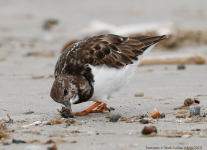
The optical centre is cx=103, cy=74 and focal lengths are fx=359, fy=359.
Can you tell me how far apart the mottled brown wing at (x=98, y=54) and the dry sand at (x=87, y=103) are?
1.52 feet

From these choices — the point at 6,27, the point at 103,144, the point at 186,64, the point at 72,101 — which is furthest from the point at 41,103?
the point at 6,27

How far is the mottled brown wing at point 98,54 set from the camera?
11.4 ft

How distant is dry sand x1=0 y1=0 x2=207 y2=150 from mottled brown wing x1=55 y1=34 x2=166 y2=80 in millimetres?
464

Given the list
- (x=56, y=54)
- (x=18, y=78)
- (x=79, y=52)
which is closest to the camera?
(x=79, y=52)

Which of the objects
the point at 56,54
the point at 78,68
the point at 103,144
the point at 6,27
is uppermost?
the point at 6,27

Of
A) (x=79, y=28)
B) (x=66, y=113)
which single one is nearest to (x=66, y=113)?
(x=66, y=113)

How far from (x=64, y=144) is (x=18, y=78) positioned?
319cm

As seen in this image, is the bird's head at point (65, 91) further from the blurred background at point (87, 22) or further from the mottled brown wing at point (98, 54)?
the blurred background at point (87, 22)

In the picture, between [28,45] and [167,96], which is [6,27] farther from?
[167,96]

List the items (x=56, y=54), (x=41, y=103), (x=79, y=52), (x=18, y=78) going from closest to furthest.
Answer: (x=79, y=52), (x=41, y=103), (x=18, y=78), (x=56, y=54)

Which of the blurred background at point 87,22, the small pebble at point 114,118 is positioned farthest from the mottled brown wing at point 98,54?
the blurred background at point 87,22

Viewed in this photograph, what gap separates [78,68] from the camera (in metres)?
3.44

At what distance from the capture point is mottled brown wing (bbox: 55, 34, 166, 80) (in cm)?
346

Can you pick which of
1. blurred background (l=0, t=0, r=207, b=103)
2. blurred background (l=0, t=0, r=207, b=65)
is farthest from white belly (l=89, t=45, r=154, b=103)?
blurred background (l=0, t=0, r=207, b=65)
